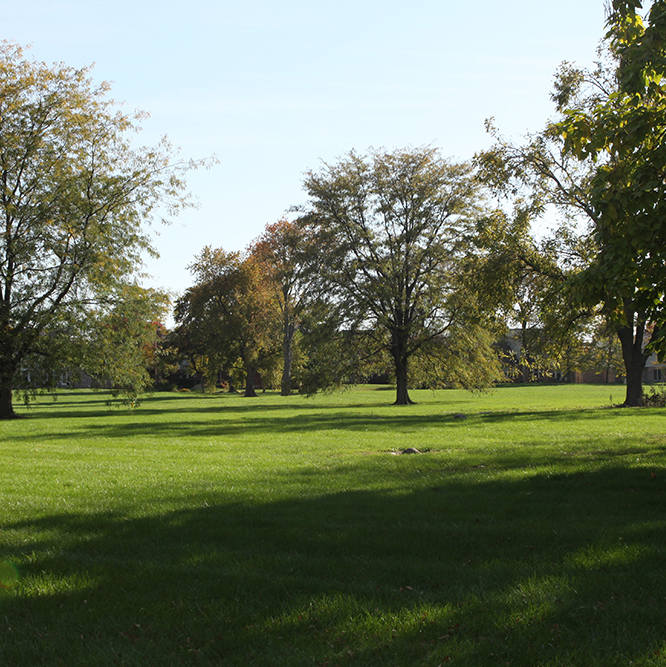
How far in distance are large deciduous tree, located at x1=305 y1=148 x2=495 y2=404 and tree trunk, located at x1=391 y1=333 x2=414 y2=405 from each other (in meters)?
0.07

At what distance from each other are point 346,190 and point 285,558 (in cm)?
3516

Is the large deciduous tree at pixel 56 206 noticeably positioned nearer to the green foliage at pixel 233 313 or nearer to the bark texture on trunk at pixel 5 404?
the bark texture on trunk at pixel 5 404

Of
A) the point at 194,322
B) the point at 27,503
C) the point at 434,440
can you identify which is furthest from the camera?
the point at 194,322

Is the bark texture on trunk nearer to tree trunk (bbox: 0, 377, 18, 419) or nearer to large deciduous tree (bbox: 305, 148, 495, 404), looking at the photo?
tree trunk (bbox: 0, 377, 18, 419)

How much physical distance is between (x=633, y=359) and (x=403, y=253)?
15089mm

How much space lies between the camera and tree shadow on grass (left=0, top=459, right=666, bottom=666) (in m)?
4.11

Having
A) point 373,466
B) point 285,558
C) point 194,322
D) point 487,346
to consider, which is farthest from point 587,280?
point 194,322

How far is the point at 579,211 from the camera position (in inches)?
1082

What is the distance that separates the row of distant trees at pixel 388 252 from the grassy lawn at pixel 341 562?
316 centimetres

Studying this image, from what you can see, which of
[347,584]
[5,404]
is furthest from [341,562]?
[5,404]

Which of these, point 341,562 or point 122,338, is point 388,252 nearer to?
point 122,338

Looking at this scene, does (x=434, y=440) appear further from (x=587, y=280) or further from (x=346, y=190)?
(x=346, y=190)

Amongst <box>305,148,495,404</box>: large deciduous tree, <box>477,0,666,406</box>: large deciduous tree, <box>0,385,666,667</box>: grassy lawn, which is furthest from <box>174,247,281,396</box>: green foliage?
<box>477,0,666,406</box>: large deciduous tree

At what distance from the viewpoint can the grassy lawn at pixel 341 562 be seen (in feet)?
13.6
